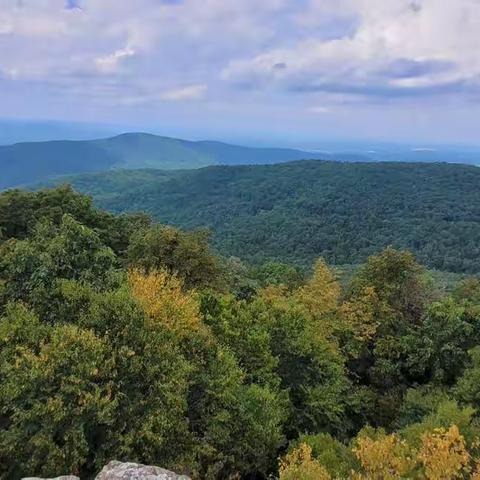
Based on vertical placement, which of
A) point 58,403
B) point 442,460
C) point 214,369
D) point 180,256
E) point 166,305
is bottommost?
point 214,369

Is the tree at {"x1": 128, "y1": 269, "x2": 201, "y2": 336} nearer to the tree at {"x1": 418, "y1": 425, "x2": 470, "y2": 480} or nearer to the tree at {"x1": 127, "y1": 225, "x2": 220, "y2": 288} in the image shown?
the tree at {"x1": 127, "y1": 225, "x2": 220, "y2": 288}

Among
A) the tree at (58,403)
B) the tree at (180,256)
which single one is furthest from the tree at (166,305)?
the tree at (180,256)

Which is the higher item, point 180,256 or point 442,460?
point 180,256

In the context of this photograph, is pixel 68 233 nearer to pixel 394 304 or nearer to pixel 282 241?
pixel 394 304

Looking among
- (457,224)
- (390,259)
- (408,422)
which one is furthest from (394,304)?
(457,224)

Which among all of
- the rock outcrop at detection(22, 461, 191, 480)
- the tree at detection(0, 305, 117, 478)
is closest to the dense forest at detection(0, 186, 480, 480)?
the tree at detection(0, 305, 117, 478)

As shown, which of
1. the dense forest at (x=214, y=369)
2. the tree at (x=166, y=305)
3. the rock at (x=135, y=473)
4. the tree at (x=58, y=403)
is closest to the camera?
the rock at (x=135, y=473)

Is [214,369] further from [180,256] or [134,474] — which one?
[180,256]

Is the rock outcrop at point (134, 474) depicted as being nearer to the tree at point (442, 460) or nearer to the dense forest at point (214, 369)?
the dense forest at point (214, 369)

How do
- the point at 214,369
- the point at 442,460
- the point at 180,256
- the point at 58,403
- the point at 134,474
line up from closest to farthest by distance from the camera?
the point at 442,460 → the point at 134,474 → the point at 58,403 → the point at 214,369 → the point at 180,256

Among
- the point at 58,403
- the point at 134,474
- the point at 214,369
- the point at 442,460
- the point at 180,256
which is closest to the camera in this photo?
the point at 442,460

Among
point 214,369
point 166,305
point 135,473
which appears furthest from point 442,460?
point 166,305
